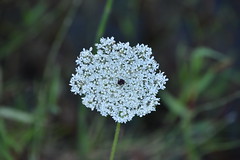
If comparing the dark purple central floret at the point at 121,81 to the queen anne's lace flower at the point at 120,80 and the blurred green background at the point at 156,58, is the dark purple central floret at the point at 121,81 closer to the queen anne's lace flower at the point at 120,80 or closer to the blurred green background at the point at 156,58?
the queen anne's lace flower at the point at 120,80
